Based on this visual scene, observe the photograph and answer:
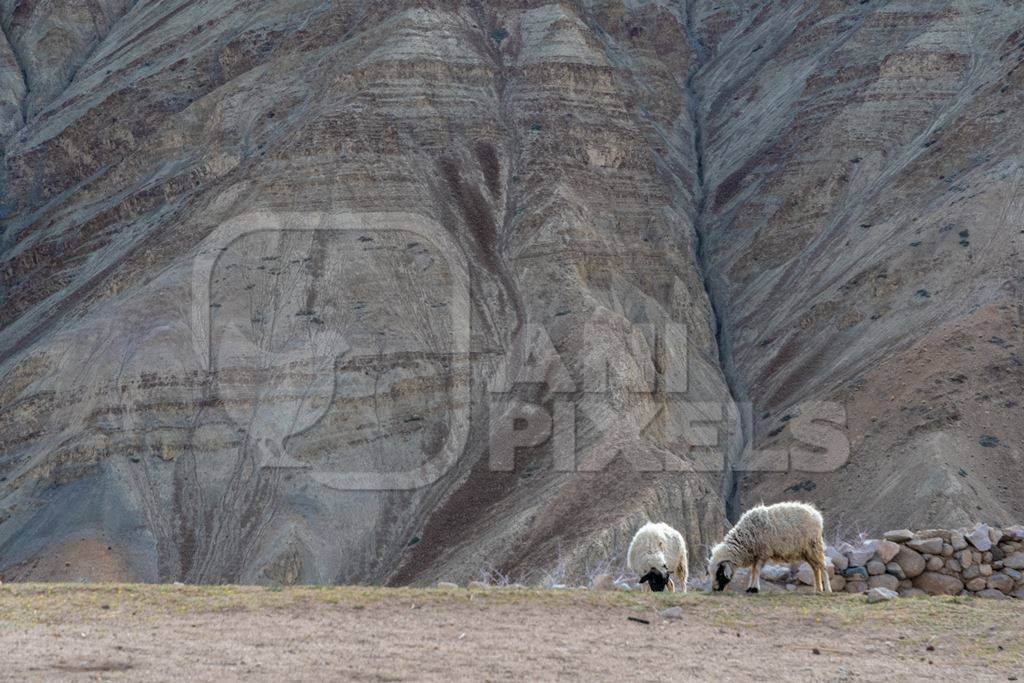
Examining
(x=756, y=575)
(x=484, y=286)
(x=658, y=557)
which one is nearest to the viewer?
(x=756, y=575)

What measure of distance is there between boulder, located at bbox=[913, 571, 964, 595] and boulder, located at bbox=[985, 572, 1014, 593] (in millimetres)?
420

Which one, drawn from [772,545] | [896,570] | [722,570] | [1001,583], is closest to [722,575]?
[722,570]

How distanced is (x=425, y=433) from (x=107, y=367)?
561 inches

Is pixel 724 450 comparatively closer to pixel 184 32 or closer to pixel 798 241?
pixel 798 241

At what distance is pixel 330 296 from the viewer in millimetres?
58844

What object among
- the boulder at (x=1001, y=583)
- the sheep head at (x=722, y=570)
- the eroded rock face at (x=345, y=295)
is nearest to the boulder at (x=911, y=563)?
the boulder at (x=1001, y=583)

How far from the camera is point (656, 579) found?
67.2ft

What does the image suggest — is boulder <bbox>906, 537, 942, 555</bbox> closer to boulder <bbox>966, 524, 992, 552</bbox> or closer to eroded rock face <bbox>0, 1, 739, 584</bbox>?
boulder <bbox>966, 524, 992, 552</bbox>

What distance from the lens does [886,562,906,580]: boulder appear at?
19000 millimetres

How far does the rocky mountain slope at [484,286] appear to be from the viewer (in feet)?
161

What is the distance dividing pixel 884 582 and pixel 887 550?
0.47m

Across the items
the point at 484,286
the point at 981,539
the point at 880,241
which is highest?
the point at 880,241

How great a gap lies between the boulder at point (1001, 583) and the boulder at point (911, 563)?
3.20 feet

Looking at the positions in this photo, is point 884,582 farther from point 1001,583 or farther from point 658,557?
point 658,557
